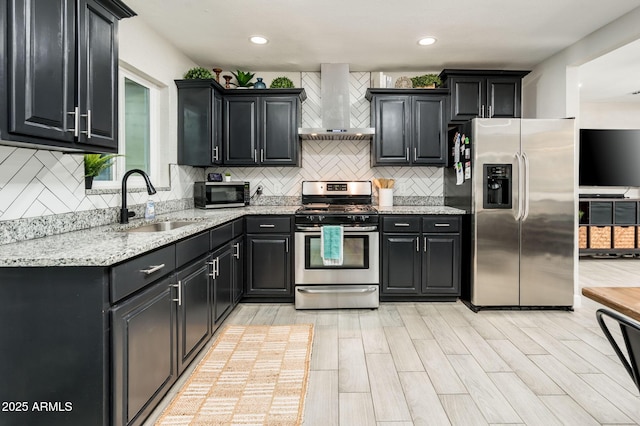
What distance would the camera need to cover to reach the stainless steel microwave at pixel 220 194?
3807 millimetres

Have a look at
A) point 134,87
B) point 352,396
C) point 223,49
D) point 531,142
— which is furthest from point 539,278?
point 134,87

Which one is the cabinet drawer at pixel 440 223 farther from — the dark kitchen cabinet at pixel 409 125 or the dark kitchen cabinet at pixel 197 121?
the dark kitchen cabinet at pixel 197 121

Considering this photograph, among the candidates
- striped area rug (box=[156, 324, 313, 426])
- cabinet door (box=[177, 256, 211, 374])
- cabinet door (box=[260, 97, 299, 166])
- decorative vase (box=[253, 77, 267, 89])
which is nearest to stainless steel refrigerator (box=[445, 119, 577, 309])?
cabinet door (box=[260, 97, 299, 166])

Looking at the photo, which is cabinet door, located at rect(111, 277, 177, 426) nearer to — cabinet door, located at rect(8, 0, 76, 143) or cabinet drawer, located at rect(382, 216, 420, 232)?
cabinet door, located at rect(8, 0, 76, 143)

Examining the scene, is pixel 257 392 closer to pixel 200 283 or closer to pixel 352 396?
pixel 352 396

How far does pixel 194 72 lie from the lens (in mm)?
3736

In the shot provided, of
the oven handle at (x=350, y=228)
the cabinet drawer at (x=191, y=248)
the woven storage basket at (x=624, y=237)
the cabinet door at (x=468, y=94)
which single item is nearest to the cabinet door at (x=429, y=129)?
the cabinet door at (x=468, y=94)

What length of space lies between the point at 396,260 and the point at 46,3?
3203 mm

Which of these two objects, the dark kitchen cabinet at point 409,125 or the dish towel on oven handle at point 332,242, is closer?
the dish towel on oven handle at point 332,242

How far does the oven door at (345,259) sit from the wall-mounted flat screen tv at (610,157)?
4.50 m

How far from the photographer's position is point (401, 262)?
150 inches

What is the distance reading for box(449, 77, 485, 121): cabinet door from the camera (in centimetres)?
407

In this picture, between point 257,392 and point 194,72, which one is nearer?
point 257,392

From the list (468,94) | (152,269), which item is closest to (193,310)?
(152,269)
